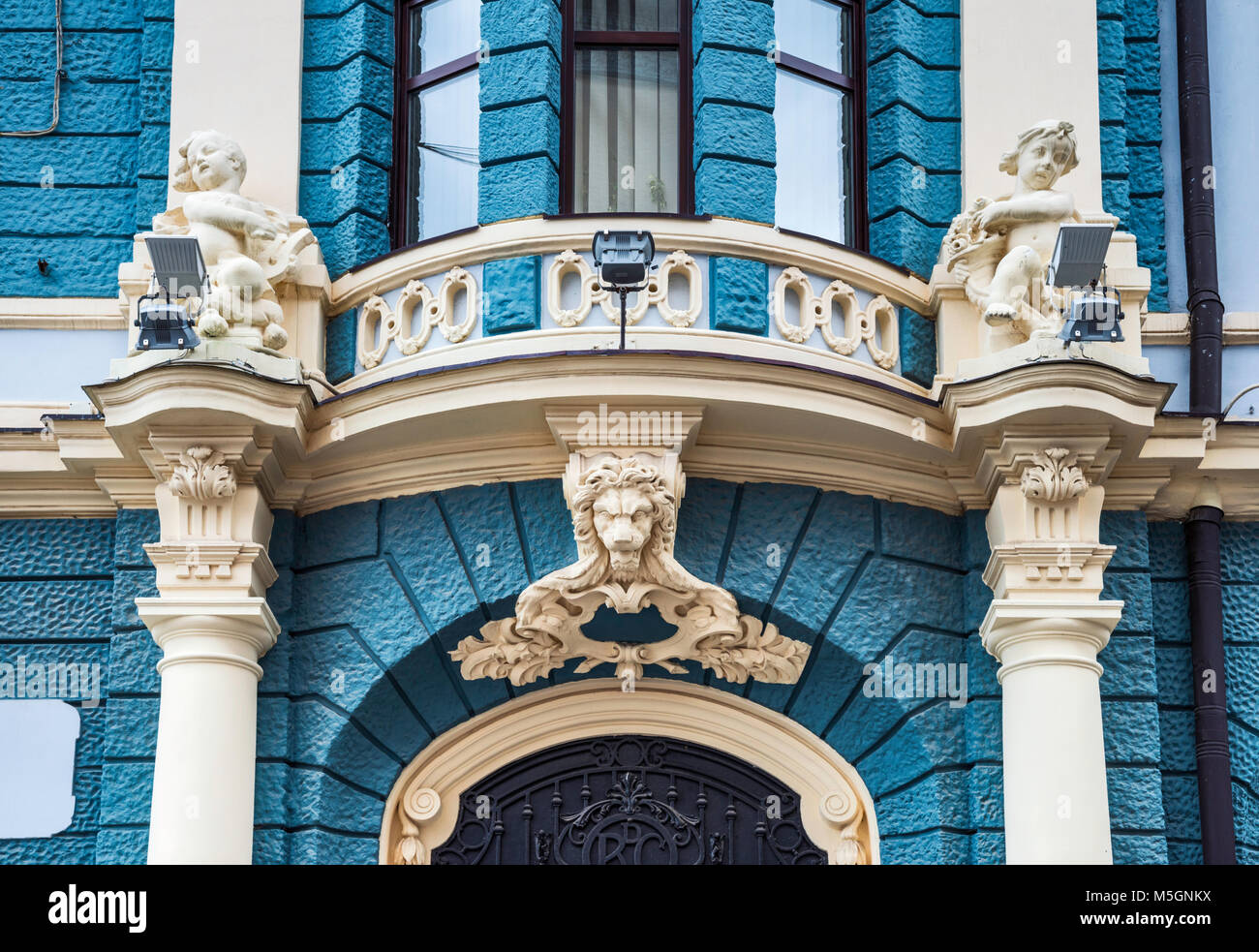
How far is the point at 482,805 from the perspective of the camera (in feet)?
44.0

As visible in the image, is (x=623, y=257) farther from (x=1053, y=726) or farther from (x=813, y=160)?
(x=1053, y=726)

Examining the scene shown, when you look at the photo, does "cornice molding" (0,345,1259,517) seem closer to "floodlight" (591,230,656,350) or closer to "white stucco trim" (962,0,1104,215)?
"floodlight" (591,230,656,350)

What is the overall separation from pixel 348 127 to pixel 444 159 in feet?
1.88

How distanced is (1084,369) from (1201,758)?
2.14 meters

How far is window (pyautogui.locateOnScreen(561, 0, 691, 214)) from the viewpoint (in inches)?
555

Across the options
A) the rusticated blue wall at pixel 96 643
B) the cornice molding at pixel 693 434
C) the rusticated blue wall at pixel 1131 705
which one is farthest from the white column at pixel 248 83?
the rusticated blue wall at pixel 1131 705

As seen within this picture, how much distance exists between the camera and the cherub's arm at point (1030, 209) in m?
13.5

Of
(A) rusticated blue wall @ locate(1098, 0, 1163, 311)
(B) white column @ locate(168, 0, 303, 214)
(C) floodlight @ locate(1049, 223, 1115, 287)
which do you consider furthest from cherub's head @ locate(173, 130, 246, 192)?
(A) rusticated blue wall @ locate(1098, 0, 1163, 311)

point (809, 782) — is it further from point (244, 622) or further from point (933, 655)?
point (244, 622)

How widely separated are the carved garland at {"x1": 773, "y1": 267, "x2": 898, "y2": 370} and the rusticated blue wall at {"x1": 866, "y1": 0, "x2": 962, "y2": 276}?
46 cm

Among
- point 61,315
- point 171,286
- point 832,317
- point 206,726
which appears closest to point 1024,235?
point 832,317

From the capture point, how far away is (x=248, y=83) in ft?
46.8

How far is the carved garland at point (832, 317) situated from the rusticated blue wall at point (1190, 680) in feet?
5.79
